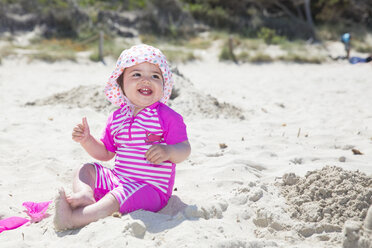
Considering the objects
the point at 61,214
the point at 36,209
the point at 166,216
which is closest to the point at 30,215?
the point at 36,209

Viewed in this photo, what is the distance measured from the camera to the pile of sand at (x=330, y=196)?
232 cm

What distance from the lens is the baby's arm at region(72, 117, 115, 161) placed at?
261 cm

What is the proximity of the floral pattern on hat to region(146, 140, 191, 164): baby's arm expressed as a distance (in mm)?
403

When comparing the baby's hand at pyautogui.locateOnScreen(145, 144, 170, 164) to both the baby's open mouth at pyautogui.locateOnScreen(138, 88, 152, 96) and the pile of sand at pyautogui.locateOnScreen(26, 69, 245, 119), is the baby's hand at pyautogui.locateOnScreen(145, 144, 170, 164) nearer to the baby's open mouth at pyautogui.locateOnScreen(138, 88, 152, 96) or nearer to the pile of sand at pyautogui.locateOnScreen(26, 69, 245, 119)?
the baby's open mouth at pyautogui.locateOnScreen(138, 88, 152, 96)

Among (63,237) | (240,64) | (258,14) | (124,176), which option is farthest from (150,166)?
(258,14)

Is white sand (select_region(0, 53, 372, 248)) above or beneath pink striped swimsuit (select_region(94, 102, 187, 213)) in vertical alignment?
beneath

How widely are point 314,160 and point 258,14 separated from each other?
1591 centimetres

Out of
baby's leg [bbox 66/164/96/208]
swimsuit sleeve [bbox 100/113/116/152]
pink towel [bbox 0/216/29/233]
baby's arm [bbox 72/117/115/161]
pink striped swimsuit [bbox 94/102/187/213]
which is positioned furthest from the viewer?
swimsuit sleeve [bbox 100/113/116/152]

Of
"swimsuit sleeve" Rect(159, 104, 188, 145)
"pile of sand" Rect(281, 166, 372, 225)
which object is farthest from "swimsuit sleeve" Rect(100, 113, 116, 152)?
"pile of sand" Rect(281, 166, 372, 225)

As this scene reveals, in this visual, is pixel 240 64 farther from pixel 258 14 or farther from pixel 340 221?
pixel 340 221

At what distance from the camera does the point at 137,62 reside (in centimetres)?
250

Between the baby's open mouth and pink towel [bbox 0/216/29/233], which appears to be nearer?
pink towel [bbox 0/216/29/233]

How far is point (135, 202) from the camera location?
2.37 metres

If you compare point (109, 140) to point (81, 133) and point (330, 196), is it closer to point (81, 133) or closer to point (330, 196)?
point (81, 133)
